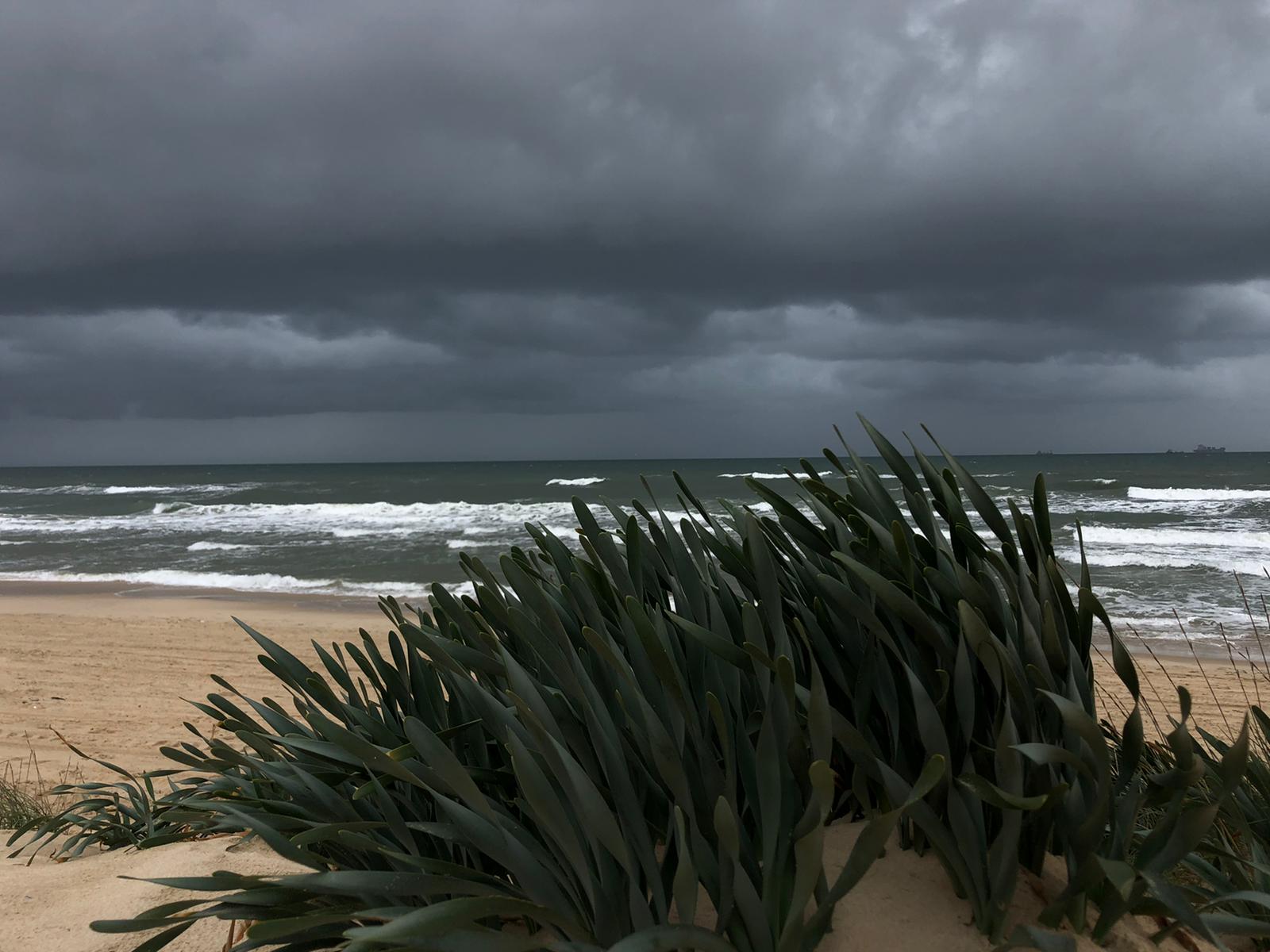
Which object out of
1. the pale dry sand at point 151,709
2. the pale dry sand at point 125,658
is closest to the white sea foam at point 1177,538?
the pale dry sand at point 151,709

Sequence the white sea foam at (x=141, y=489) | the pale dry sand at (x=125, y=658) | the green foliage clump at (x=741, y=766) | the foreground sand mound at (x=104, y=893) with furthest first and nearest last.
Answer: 1. the white sea foam at (x=141, y=489)
2. the pale dry sand at (x=125, y=658)
3. the foreground sand mound at (x=104, y=893)
4. the green foliage clump at (x=741, y=766)

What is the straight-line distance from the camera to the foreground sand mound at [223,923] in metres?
1.30

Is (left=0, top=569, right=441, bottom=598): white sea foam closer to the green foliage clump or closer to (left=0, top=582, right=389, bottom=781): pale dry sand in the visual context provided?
(left=0, top=582, right=389, bottom=781): pale dry sand

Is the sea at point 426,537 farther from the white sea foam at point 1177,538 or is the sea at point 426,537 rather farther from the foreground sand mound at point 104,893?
the foreground sand mound at point 104,893

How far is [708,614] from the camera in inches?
64.2

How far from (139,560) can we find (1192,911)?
2018cm

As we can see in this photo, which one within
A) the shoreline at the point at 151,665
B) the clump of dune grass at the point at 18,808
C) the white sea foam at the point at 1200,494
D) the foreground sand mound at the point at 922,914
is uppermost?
the foreground sand mound at the point at 922,914

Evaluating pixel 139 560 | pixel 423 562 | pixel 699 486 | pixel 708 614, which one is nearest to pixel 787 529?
pixel 708 614

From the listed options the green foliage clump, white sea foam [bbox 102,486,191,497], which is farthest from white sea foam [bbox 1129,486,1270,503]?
white sea foam [bbox 102,486,191,497]

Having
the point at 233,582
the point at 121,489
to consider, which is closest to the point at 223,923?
the point at 233,582

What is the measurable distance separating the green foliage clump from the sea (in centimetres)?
33

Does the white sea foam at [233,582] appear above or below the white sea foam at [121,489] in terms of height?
below

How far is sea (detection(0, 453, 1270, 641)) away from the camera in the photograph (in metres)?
12.6

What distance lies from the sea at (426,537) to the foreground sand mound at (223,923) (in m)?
0.68
